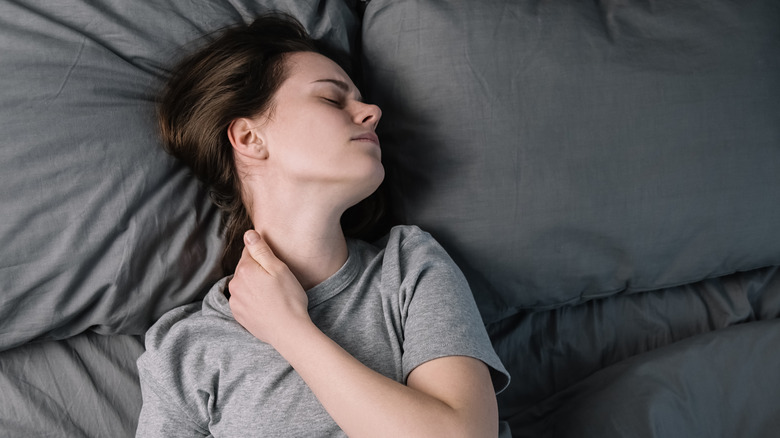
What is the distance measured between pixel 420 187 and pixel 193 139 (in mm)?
451

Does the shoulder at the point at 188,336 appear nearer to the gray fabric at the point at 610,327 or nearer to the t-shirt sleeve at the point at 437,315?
the t-shirt sleeve at the point at 437,315

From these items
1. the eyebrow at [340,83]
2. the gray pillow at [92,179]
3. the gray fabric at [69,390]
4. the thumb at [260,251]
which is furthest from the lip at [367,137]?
the gray fabric at [69,390]

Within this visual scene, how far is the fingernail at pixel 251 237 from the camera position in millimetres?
1183

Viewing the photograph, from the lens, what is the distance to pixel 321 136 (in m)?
1.13

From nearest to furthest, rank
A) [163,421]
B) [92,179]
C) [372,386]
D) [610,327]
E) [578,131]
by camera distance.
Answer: [372,386], [163,421], [92,179], [578,131], [610,327]

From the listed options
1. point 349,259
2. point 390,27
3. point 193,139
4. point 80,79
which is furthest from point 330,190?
point 80,79

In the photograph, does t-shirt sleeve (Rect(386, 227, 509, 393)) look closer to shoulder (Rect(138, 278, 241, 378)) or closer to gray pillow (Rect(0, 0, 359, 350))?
shoulder (Rect(138, 278, 241, 378))

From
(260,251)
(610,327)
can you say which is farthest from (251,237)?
(610,327)

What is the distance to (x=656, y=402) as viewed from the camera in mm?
1161

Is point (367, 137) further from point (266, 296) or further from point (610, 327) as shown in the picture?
point (610, 327)

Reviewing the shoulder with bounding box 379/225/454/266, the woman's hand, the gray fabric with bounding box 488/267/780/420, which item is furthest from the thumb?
the gray fabric with bounding box 488/267/780/420

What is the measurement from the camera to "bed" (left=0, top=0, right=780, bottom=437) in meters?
1.17

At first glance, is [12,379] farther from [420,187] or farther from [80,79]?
[420,187]

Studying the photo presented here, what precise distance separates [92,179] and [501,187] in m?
0.77
